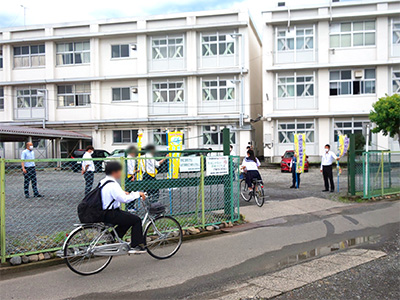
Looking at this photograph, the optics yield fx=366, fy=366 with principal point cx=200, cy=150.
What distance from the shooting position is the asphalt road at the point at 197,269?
4.79 m

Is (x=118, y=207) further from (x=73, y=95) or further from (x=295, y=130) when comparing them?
(x=73, y=95)

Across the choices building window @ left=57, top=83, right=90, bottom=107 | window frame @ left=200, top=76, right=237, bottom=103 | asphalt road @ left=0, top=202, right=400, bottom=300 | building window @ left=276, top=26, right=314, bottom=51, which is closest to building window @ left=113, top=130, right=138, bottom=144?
building window @ left=57, top=83, right=90, bottom=107

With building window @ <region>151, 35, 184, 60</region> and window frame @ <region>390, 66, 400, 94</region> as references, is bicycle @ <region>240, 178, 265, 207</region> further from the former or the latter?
window frame @ <region>390, 66, 400, 94</region>

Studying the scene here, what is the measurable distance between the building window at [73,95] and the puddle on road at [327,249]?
90.6 feet

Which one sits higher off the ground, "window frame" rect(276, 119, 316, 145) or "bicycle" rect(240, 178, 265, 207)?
"window frame" rect(276, 119, 316, 145)

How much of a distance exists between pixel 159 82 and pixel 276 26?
34.0 feet

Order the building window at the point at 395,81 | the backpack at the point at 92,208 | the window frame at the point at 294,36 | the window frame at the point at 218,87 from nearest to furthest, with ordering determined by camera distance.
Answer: the backpack at the point at 92,208 → the building window at the point at 395,81 → the window frame at the point at 294,36 → the window frame at the point at 218,87

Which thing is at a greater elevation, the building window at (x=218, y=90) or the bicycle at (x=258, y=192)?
the building window at (x=218, y=90)

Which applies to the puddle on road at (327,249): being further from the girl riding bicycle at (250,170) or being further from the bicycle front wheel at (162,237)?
the girl riding bicycle at (250,170)

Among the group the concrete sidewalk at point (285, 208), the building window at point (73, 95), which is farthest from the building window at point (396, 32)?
the building window at point (73, 95)

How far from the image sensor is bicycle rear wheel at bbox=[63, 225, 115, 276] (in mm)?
5207

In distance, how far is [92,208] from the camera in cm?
516

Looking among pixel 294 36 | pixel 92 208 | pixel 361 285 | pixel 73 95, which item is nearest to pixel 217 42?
pixel 294 36

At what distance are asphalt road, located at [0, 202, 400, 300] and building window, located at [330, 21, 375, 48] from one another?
22825 millimetres
